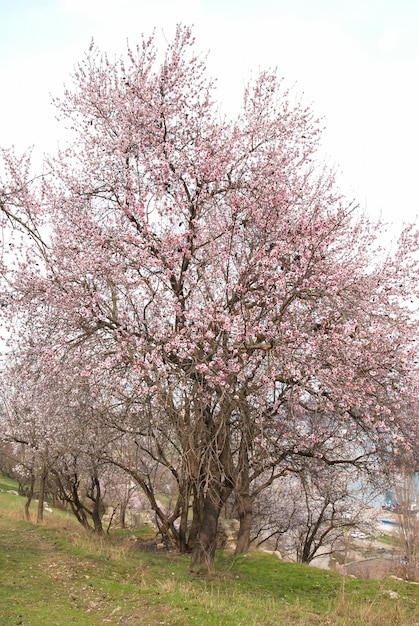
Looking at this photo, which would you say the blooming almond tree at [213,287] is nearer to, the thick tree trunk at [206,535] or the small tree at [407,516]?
the thick tree trunk at [206,535]

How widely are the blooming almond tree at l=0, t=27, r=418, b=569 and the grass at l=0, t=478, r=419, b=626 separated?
5.04ft

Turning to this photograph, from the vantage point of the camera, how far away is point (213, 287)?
32.3 feet

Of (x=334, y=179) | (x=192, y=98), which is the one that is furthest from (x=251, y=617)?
(x=192, y=98)

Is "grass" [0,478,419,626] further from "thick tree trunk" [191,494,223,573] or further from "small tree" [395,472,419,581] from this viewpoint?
"small tree" [395,472,419,581]

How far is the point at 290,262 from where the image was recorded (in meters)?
8.99

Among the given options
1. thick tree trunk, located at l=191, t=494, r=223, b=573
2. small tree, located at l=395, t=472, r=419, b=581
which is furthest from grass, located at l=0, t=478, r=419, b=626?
small tree, located at l=395, t=472, r=419, b=581

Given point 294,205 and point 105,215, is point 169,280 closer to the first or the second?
point 105,215

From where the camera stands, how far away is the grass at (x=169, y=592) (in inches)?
261

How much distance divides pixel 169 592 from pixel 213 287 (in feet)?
17.2

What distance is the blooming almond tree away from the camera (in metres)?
8.51

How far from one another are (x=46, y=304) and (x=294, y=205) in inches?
209

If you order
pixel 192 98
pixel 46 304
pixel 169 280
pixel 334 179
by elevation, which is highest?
pixel 192 98

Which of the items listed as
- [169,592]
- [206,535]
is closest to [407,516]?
[206,535]

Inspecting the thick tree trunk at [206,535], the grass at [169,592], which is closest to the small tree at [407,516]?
the grass at [169,592]
